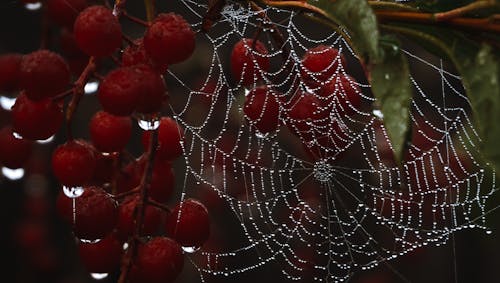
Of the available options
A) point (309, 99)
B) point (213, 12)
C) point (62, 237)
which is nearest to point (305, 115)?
point (309, 99)

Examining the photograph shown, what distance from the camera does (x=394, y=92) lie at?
421 mm

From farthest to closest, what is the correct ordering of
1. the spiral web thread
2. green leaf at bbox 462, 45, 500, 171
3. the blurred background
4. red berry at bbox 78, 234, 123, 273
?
the blurred background, the spiral web thread, red berry at bbox 78, 234, 123, 273, green leaf at bbox 462, 45, 500, 171

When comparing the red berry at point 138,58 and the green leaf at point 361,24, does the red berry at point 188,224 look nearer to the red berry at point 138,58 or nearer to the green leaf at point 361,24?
the red berry at point 138,58

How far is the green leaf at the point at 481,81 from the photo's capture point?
39cm

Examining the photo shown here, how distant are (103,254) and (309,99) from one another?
0.72 ft

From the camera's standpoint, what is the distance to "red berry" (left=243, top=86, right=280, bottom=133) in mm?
634

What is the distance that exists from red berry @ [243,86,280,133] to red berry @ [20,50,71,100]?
0.16 meters

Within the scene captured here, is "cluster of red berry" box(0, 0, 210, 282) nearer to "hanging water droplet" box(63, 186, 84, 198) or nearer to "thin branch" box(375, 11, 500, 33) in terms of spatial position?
"hanging water droplet" box(63, 186, 84, 198)

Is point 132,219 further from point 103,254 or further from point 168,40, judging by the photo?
point 168,40

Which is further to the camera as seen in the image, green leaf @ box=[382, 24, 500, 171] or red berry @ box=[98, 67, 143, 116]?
red berry @ box=[98, 67, 143, 116]

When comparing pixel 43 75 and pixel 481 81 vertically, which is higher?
pixel 481 81

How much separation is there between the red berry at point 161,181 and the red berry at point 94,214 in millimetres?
65

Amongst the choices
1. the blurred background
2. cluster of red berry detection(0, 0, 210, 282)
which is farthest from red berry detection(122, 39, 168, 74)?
the blurred background

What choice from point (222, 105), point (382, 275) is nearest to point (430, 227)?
point (382, 275)
